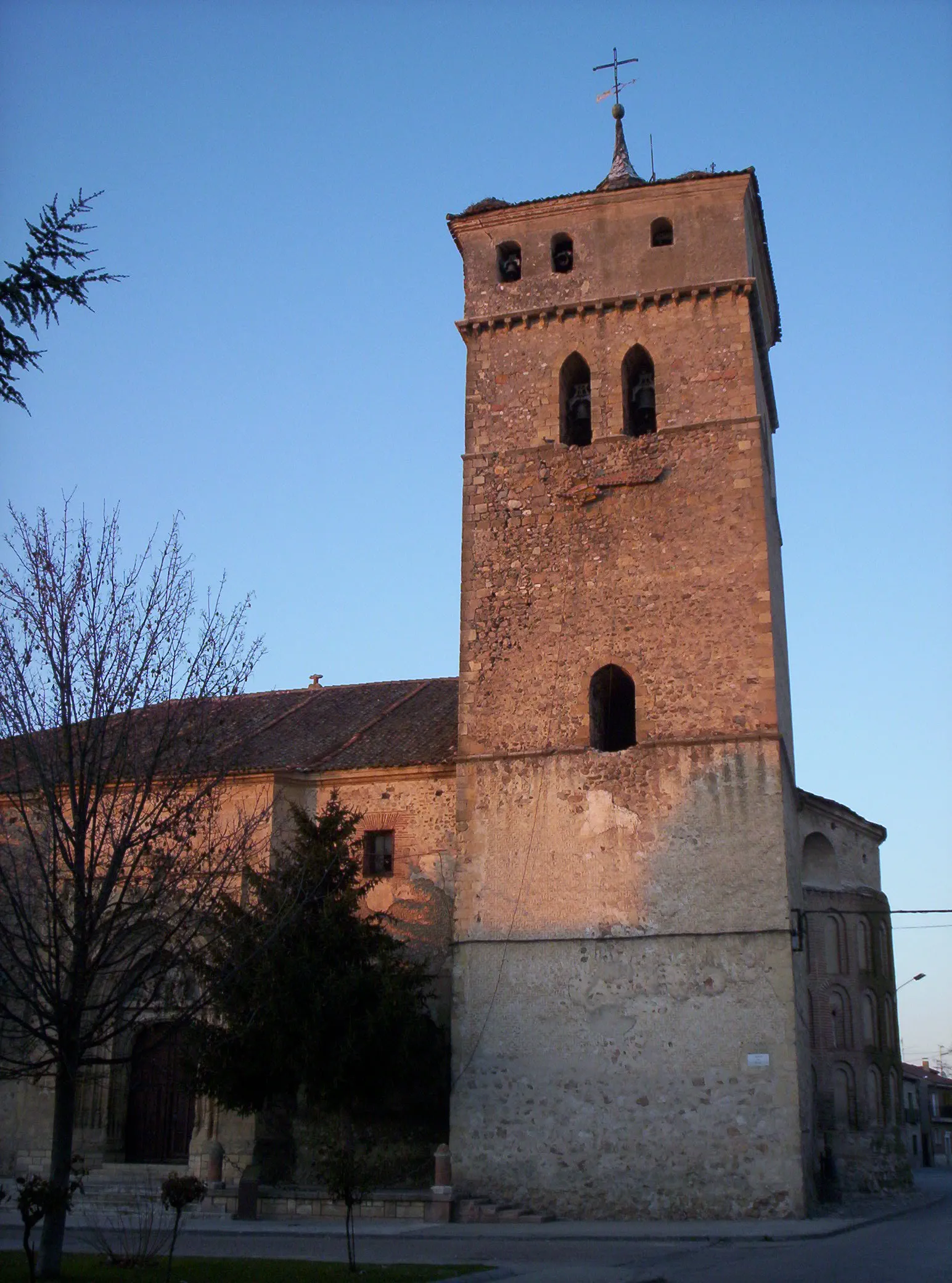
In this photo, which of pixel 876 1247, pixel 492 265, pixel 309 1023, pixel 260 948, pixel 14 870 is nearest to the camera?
pixel 14 870

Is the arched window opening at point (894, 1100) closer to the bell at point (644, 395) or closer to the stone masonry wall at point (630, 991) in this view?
the stone masonry wall at point (630, 991)

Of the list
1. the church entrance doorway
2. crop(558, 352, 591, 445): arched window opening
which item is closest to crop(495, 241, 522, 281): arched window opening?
crop(558, 352, 591, 445): arched window opening

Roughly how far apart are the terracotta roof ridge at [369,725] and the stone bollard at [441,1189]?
22.6ft

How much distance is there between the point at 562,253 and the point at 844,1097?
51.9 feet

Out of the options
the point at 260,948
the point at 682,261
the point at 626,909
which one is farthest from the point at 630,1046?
the point at 682,261

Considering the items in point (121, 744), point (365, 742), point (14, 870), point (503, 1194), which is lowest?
point (503, 1194)

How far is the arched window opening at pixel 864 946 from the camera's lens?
2441 centimetres

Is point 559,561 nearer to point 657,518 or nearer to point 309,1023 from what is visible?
point 657,518

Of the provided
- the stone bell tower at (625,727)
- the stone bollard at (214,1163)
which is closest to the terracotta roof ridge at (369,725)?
the stone bell tower at (625,727)

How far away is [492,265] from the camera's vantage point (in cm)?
2333

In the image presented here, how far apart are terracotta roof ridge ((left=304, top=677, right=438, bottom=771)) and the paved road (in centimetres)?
775

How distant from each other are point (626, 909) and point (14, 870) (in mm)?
9498

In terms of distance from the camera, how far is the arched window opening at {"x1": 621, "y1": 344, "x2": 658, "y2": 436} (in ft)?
71.6

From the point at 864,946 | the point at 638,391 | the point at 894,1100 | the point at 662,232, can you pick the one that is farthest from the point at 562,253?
the point at 894,1100
